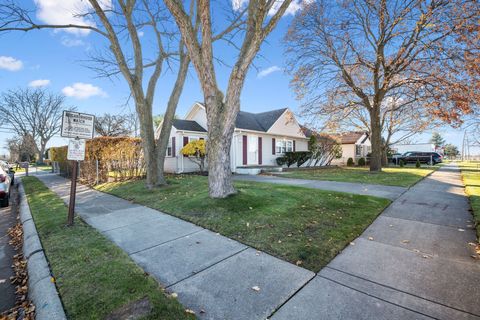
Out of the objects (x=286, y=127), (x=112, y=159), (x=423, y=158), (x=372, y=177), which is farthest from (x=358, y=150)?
(x=112, y=159)

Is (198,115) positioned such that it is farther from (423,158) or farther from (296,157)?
(423,158)

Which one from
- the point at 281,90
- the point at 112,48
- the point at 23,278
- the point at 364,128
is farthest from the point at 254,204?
the point at 364,128

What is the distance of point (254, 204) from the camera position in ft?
18.2

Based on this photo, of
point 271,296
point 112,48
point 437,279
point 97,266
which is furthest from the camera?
point 112,48

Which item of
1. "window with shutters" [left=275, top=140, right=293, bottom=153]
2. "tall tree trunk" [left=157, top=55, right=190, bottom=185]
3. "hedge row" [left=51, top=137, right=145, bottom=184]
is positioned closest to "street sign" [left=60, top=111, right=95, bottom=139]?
"tall tree trunk" [left=157, top=55, right=190, bottom=185]

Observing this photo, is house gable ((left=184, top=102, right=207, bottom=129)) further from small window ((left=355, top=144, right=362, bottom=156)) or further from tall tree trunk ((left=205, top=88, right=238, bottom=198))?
small window ((left=355, top=144, right=362, bottom=156))

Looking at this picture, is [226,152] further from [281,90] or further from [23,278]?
[281,90]

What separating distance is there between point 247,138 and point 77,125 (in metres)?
12.7

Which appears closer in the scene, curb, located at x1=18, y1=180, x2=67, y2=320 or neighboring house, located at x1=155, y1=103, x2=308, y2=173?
curb, located at x1=18, y1=180, x2=67, y2=320

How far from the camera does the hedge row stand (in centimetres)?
1073

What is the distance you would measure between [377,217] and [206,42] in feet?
19.1

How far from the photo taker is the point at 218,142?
5629 mm

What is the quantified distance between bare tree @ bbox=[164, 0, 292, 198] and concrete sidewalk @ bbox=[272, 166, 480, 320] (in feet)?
11.2

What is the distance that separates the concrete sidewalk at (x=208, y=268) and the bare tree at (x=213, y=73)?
1.63 m
